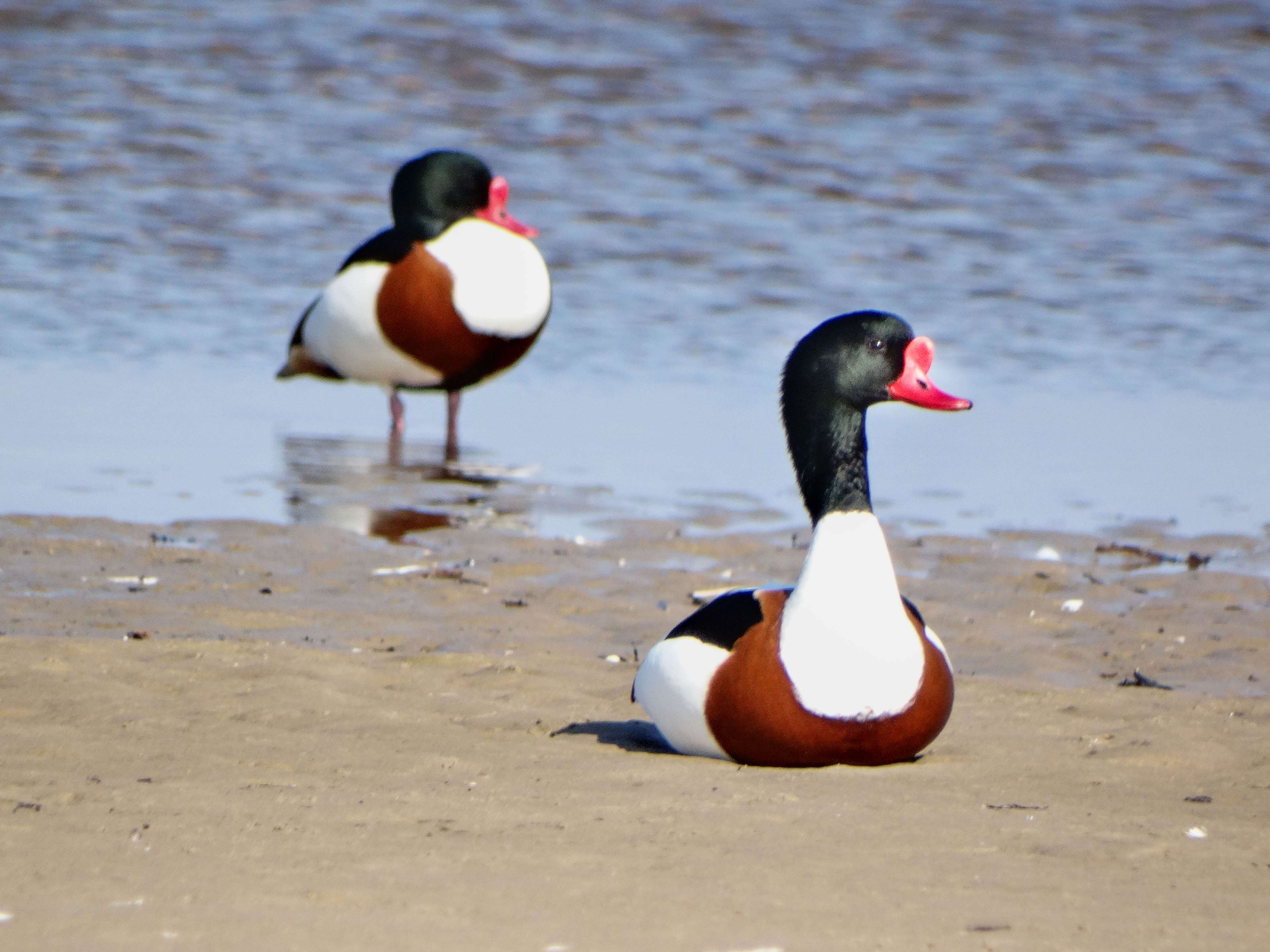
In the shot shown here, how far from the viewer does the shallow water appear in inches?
361

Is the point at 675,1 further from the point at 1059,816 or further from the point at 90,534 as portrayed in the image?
the point at 1059,816

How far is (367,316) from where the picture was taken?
1043cm

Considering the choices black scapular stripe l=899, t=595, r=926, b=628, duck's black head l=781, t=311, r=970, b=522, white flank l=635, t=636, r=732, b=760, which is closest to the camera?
white flank l=635, t=636, r=732, b=760

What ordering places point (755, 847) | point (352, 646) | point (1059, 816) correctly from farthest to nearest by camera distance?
point (352, 646), point (1059, 816), point (755, 847)

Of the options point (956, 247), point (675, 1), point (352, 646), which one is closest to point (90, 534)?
point (352, 646)

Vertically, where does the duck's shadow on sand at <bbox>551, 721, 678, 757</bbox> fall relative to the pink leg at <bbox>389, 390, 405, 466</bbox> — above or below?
above

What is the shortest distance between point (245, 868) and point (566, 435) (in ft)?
21.2

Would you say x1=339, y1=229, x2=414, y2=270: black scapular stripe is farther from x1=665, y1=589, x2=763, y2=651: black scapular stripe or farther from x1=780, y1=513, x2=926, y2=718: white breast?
x1=780, y1=513, x2=926, y2=718: white breast

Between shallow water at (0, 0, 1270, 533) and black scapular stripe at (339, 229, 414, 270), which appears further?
black scapular stripe at (339, 229, 414, 270)

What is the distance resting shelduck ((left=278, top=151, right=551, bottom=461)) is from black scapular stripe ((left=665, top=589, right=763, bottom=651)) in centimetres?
533

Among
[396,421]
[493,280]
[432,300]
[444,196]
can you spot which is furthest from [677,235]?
[396,421]

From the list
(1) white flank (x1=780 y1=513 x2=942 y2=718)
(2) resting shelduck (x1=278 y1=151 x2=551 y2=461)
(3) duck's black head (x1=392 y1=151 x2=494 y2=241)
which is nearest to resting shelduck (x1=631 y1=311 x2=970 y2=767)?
(1) white flank (x1=780 y1=513 x2=942 y2=718)

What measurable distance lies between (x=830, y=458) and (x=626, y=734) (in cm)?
91

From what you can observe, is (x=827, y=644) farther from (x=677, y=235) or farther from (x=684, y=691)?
(x=677, y=235)
